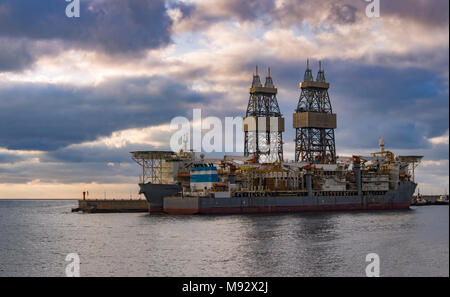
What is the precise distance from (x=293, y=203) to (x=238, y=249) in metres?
56.7

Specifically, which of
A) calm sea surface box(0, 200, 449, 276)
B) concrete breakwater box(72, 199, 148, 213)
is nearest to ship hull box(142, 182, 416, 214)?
calm sea surface box(0, 200, 449, 276)

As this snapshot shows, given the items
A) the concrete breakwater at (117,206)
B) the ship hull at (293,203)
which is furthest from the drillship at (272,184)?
the concrete breakwater at (117,206)

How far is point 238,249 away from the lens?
177 feet

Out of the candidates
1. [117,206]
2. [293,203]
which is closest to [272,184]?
[293,203]

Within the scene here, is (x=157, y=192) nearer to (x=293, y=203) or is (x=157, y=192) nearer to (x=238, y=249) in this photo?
(x=293, y=203)

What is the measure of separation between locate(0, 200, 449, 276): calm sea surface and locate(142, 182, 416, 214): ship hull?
22.6 m

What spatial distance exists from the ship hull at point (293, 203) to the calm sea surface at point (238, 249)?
2261 cm

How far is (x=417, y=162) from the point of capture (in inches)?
5276

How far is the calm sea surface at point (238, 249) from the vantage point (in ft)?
139

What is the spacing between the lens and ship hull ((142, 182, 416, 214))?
332ft

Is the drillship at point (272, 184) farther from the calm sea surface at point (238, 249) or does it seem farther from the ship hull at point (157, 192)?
the calm sea surface at point (238, 249)

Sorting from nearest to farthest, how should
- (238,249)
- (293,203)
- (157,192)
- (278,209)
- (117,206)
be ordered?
(238,249) → (278,209) → (293,203) → (157,192) → (117,206)
